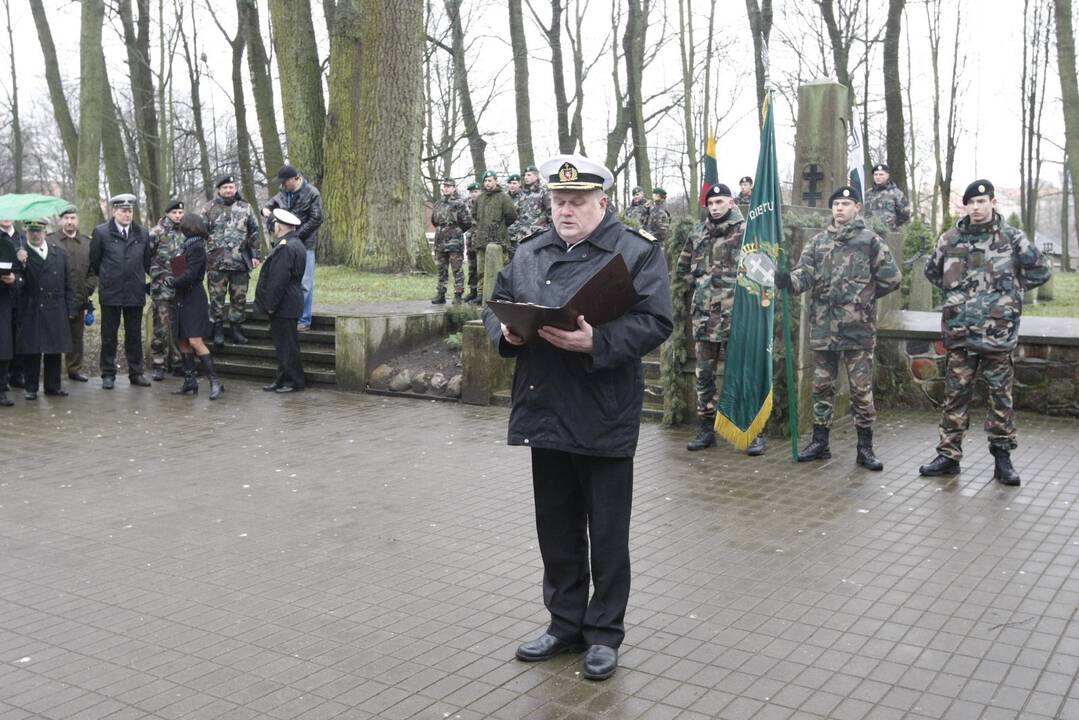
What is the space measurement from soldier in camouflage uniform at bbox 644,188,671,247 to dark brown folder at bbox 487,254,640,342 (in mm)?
15333

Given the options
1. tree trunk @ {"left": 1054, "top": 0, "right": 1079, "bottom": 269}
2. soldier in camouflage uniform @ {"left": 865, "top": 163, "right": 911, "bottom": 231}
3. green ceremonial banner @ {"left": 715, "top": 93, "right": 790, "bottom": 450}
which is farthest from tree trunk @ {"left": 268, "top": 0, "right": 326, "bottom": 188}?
green ceremonial banner @ {"left": 715, "top": 93, "right": 790, "bottom": 450}

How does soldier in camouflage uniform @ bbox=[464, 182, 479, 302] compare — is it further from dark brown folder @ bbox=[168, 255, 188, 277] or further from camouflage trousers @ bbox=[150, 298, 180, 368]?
dark brown folder @ bbox=[168, 255, 188, 277]

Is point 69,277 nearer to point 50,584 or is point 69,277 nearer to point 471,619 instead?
point 50,584

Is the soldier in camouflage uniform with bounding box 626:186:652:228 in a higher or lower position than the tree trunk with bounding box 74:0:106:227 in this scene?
lower

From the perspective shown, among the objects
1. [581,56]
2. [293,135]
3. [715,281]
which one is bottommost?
[715,281]

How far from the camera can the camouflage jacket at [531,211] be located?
15.6m

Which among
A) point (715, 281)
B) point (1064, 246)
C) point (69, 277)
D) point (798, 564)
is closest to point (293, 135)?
point (69, 277)

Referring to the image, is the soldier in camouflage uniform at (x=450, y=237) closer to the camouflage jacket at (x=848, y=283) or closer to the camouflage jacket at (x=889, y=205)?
the camouflage jacket at (x=889, y=205)

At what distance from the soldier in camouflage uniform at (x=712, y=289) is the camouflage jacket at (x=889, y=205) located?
693cm

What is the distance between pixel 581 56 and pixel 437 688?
112 feet

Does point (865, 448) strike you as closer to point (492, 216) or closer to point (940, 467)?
point (940, 467)

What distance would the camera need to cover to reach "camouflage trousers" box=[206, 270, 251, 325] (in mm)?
13758

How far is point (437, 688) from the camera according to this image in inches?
177

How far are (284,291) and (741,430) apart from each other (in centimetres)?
601
